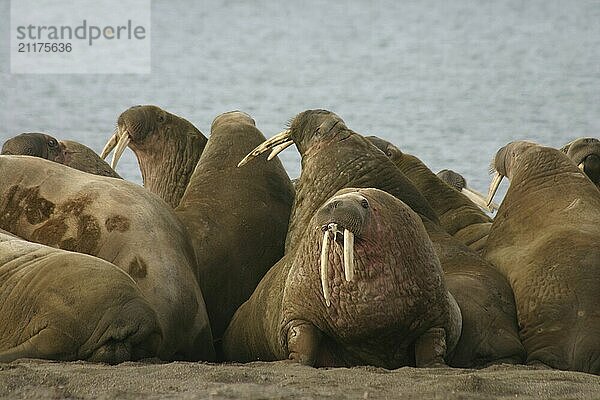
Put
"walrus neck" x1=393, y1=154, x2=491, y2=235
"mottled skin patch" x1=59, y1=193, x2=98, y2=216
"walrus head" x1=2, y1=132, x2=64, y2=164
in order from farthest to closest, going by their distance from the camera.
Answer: "walrus neck" x1=393, y1=154, x2=491, y2=235 → "walrus head" x1=2, y1=132, x2=64, y2=164 → "mottled skin patch" x1=59, y1=193, x2=98, y2=216

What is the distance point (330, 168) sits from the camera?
5.37 meters

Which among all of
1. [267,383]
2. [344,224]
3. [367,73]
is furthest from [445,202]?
[367,73]

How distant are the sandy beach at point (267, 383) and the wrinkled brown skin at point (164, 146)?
3417 millimetres

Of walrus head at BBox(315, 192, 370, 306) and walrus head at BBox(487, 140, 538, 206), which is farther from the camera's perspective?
walrus head at BBox(487, 140, 538, 206)

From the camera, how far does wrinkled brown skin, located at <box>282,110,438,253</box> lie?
517 centimetres

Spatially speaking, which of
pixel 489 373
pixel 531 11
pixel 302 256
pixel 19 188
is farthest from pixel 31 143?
pixel 531 11

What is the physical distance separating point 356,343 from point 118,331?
79 centimetres

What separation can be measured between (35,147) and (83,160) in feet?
0.95

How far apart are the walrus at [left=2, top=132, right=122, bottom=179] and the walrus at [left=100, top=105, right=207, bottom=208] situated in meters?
0.52

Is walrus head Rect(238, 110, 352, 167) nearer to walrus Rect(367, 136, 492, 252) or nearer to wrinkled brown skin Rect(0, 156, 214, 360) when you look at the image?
walrus Rect(367, 136, 492, 252)

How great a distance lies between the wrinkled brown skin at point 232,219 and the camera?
540 cm

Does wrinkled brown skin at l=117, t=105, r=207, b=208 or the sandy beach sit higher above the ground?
wrinkled brown skin at l=117, t=105, r=207, b=208

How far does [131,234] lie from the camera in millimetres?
4336

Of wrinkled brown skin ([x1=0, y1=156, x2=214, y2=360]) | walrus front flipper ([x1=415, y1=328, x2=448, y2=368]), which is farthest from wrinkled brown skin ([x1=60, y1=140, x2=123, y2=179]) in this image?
walrus front flipper ([x1=415, y1=328, x2=448, y2=368])
